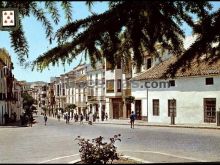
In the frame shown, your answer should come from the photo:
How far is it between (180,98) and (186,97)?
0.83 metres

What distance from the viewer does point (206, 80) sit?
114ft

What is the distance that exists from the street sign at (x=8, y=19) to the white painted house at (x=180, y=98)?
2778cm

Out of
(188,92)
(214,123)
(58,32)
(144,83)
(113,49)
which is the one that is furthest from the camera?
(144,83)

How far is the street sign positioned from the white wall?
32.0 m

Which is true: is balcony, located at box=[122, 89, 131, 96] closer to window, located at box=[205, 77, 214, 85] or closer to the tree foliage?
window, located at box=[205, 77, 214, 85]

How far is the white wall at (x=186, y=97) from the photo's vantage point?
34566mm

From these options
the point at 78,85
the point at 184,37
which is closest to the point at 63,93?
the point at 78,85

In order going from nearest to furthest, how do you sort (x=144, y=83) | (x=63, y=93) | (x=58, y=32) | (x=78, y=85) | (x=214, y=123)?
(x=58, y=32), (x=214, y=123), (x=144, y=83), (x=78, y=85), (x=63, y=93)

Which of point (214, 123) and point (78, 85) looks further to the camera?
point (78, 85)

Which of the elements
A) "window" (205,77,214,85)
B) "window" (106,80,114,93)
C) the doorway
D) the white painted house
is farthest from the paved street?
"window" (106,80,114,93)

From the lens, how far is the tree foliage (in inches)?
105

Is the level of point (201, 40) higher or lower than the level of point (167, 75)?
higher

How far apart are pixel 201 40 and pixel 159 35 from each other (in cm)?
40

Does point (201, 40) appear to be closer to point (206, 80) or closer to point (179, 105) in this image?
point (206, 80)
